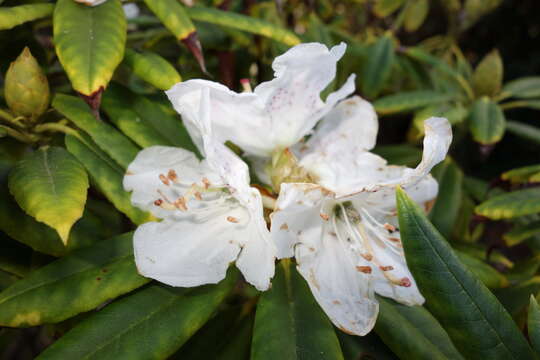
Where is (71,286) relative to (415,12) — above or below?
below

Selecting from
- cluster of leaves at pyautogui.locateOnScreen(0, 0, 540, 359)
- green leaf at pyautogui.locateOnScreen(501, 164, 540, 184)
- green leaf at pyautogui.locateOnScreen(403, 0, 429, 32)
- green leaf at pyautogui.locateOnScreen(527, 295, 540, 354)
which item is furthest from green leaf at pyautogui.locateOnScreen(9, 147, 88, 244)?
→ green leaf at pyautogui.locateOnScreen(403, 0, 429, 32)

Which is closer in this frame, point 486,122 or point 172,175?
point 172,175

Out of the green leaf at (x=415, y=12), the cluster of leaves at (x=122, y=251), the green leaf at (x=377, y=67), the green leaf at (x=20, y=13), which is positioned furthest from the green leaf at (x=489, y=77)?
the green leaf at (x=20, y=13)

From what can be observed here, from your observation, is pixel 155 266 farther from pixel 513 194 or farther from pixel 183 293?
pixel 513 194

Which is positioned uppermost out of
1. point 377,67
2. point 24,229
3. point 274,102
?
point 274,102

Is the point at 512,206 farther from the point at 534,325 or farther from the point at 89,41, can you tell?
the point at 89,41

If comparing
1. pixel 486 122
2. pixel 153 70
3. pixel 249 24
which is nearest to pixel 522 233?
pixel 486 122

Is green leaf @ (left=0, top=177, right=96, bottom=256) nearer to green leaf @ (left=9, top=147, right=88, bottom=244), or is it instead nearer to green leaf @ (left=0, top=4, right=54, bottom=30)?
green leaf @ (left=9, top=147, right=88, bottom=244)
